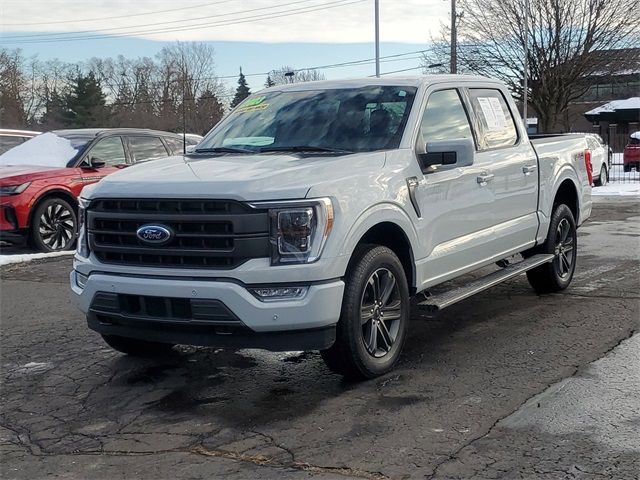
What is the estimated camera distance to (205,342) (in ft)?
14.6

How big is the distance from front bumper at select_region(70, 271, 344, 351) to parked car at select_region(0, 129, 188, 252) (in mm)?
6424

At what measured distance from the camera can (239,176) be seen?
4547 millimetres

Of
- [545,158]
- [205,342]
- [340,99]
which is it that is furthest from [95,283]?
[545,158]

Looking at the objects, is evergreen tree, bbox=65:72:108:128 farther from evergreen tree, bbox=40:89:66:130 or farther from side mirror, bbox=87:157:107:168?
side mirror, bbox=87:157:107:168

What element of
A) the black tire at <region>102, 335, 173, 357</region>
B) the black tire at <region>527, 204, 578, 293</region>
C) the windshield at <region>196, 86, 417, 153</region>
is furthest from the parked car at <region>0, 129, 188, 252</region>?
the black tire at <region>527, 204, 578, 293</region>

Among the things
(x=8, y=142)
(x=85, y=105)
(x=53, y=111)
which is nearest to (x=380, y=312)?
(x=8, y=142)

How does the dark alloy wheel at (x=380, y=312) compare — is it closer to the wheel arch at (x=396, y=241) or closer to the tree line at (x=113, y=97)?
the wheel arch at (x=396, y=241)

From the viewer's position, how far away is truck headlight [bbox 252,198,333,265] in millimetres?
4316

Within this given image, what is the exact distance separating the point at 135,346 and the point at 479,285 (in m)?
2.62

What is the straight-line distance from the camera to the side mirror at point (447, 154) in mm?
5219

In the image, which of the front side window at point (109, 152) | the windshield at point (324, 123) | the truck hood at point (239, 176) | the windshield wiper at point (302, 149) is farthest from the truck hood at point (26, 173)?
the windshield wiper at point (302, 149)

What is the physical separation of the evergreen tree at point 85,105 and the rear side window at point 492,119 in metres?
67.6

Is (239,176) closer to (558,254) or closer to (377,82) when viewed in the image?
(377,82)

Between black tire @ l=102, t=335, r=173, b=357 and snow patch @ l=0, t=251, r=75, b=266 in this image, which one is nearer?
black tire @ l=102, t=335, r=173, b=357
